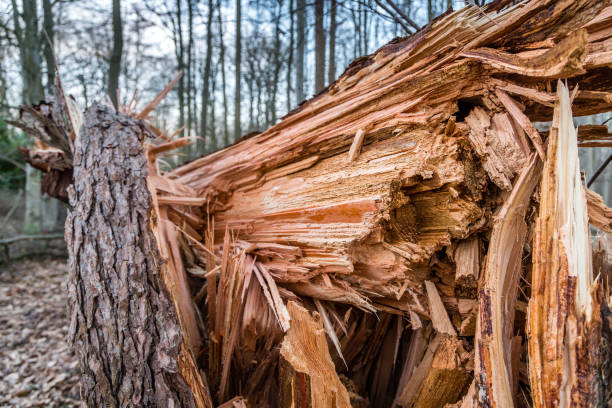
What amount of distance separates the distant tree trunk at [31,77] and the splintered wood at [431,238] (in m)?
6.72

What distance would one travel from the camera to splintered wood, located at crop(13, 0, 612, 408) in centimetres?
105

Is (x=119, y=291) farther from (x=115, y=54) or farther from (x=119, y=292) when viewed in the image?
(x=115, y=54)

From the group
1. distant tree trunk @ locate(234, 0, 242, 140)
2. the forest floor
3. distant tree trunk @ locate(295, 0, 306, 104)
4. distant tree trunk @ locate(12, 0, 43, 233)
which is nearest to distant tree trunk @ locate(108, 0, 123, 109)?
distant tree trunk @ locate(12, 0, 43, 233)

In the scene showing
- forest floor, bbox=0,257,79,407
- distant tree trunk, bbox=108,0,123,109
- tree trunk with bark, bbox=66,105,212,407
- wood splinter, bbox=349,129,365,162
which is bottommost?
forest floor, bbox=0,257,79,407

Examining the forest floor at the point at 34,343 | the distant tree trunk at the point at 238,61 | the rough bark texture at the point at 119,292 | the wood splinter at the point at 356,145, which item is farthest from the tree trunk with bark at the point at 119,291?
the distant tree trunk at the point at 238,61

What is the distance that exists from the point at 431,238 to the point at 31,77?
357 inches

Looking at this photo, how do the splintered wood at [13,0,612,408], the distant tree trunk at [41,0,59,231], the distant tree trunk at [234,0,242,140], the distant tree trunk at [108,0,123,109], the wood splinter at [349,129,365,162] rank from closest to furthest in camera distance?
the splintered wood at [13,0,612,408] → the wood splinter at [349,129,365,162] → the distant tree trunk at [108,0,123,109] → the distant tree trunk at [41,0,59,231] → the distant tree trunk at [234,0,242,140]

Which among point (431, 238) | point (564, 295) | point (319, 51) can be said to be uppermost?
point (319, 51)

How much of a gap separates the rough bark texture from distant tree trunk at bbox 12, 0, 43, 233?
20.4 feet

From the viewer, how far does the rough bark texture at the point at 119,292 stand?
4.44ft

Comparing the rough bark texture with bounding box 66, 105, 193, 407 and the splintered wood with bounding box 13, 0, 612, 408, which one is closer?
the splintered wood with bounding box 13, 0, 612, 408

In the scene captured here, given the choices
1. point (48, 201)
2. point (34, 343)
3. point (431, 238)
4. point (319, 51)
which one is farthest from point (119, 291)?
point (48, 201)

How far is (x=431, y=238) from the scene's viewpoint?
60.1 inches

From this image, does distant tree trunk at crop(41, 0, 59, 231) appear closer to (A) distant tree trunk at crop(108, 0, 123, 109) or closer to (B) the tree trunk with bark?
(A) distant tree trunk at crop(108, 0, 123, 109)
